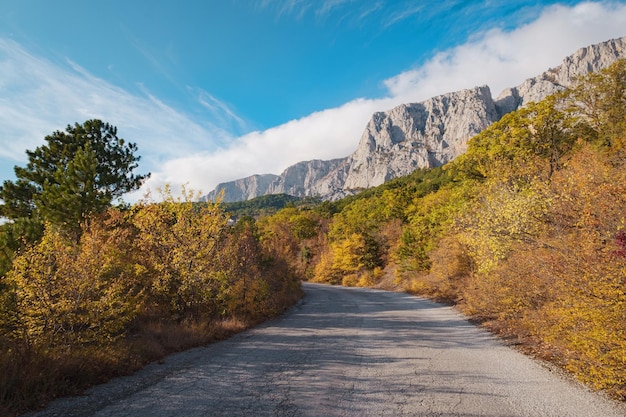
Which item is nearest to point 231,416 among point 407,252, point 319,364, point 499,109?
point 319,364

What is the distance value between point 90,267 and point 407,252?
32.3 meters

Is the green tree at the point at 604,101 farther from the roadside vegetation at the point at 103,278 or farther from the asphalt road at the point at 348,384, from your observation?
the roadside vegetation at the point at 103,278

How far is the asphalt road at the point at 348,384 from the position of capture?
5.66m

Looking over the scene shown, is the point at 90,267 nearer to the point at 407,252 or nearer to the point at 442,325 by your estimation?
Answer: the point at 442,325

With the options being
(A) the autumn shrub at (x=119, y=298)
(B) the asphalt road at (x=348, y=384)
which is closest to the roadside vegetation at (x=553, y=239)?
(B) the asphalt road at (x=348, y=384)

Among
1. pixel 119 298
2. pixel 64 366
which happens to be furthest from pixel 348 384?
pixel 119 298

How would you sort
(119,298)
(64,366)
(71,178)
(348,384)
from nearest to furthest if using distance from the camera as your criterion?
(64,366)
(348,384)
(119,298)
(71,178)

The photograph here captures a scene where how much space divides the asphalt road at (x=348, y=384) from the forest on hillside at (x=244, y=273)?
0.76 m

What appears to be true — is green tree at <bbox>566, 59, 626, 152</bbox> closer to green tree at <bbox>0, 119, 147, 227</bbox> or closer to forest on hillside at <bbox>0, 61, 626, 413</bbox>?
forest on hillside at <bbox>0, 61, 626, 413</bbox>

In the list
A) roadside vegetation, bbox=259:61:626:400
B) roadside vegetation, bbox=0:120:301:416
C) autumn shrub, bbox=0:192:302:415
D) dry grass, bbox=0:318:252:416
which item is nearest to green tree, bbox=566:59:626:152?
roadside vegetation, bbox=259:61:626:400

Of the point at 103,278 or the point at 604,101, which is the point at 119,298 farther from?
the point at 604,101

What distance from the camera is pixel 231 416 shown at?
541cm

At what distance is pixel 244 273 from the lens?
16141 millimetres

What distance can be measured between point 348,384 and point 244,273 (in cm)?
1013
